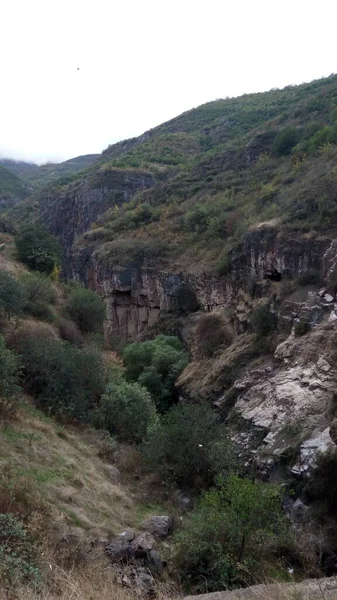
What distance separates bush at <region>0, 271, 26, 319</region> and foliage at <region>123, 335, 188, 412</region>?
5.43 meters

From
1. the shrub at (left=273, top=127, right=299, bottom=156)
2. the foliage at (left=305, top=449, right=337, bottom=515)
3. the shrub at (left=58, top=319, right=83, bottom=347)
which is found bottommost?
the foliage at (left=305, top=449, right=337, bottom=515)

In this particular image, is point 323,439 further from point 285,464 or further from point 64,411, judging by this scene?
point 64,411

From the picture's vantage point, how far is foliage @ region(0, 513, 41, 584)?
4.96 meters

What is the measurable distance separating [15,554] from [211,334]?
15.4 m

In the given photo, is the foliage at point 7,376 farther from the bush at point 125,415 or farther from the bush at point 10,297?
the bush at point 10,297

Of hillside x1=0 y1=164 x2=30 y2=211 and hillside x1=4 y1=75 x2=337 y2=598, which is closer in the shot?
hillside x1=4 y1=75 x2=337 y2=598

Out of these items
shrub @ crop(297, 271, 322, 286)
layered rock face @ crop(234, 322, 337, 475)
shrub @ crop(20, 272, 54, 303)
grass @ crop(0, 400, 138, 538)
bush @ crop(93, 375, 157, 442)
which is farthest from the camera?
shrub @ crop(20, 272, 54, 303)

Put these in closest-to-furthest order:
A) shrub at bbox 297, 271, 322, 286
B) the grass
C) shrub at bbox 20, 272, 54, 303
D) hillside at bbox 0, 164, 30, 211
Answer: the grass
shrub at bbox 297, 271, 322, 286
shrub at bbox 20, 272, 54, 303
hillside at bbox 0, 164, 30, 211

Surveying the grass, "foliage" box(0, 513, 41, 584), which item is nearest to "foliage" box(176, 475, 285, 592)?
the grass

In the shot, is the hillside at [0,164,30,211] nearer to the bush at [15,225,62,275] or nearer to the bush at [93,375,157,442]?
the bush at [15,225,62,275]

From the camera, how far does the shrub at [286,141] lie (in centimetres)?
3478

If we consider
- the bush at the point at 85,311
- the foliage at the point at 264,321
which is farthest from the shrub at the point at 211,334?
the bush at the point at 85,311

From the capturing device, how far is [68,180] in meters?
71.9

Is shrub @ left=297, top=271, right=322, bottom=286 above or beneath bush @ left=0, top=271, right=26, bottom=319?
beneath
